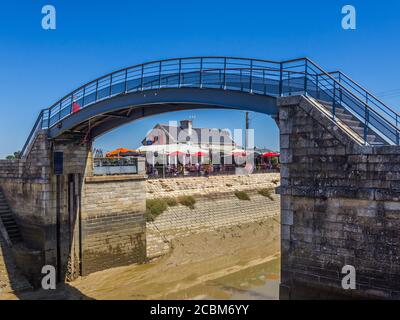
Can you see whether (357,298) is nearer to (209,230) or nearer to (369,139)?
(369,139)

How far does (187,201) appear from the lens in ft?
88.4

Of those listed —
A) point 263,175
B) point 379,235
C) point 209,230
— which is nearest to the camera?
point 379,235

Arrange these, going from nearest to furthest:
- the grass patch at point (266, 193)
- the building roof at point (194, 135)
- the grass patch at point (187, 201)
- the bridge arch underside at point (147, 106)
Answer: the bridge arch underside at point (147, 106)
the grass patch at point (187, 201)
the grass patch at point (266, 193)
the building roof at point (194, 135)

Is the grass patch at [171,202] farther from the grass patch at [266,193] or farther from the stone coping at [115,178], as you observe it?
the grass patch at [266,193]

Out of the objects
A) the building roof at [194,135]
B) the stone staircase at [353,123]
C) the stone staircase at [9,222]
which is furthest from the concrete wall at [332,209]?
the building roof at [194,135]

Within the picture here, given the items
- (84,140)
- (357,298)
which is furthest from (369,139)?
(84,140)

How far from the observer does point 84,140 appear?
20422mm

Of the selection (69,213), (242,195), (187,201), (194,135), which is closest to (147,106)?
(69,213)

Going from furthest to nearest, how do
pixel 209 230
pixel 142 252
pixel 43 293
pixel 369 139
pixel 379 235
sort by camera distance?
1. pixel 209 230
2. pixel 142 252
3. pixel 43 293
4. pixel 369 139
5. pixel 379 235

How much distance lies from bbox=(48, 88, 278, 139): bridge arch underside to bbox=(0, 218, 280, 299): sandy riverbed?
22.9 ft

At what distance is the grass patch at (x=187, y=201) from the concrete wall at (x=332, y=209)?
16658mm

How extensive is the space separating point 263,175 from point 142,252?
1735 cm

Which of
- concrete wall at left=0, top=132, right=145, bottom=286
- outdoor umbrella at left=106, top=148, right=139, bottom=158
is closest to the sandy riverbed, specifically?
concrete wall at left=0, top=132, right=145, bottom=286

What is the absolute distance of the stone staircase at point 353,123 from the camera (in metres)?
10.1
